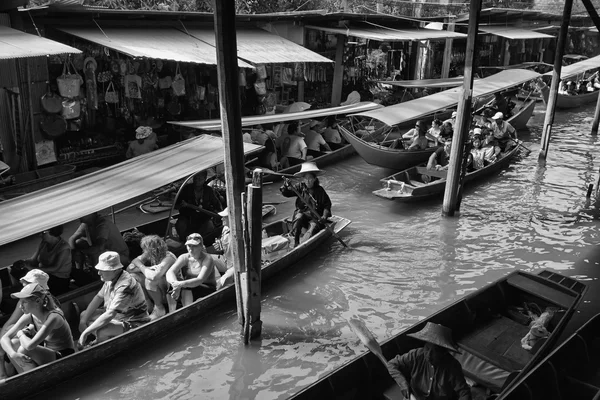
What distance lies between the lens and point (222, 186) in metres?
10.6

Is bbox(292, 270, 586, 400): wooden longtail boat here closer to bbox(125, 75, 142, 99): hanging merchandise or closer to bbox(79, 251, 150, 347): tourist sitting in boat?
bbox(79, 251, 150, 347): tourist sitting in boat

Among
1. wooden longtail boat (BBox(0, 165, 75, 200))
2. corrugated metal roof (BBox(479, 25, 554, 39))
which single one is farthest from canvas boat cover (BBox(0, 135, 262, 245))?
corrugated metal roof (BBox(479, 25, 554, 39))

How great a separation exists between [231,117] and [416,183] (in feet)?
23.9

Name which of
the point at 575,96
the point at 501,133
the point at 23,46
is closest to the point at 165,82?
the point at 23,46

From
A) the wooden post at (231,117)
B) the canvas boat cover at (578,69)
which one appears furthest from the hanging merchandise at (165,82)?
the canvas boat cover at (578,69)

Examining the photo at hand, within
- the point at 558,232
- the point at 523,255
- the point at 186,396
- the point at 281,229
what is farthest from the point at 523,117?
the point at 186,396

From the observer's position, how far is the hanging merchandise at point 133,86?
39.7ft

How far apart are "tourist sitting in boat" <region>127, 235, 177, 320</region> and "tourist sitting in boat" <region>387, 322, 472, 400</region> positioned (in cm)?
329

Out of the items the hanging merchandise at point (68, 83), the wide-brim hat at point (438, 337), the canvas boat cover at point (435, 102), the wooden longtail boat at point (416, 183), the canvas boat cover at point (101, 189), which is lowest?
the wooden longtail boat at point (416, 183)

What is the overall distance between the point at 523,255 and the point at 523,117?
32.3 feet

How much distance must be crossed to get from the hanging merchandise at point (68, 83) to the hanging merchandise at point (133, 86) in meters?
1.17

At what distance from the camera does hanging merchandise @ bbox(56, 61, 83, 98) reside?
10.8 m

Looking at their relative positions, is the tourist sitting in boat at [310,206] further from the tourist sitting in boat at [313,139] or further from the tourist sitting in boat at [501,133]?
the tourist sitting in boat at [501,133]

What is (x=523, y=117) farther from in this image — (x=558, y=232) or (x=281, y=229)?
(x=281, y=229)
